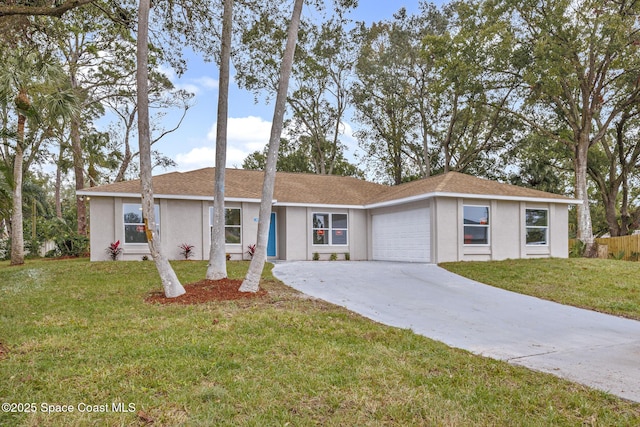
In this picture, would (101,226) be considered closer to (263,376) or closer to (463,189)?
(463,189)

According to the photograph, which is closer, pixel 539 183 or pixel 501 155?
pixel 539 183

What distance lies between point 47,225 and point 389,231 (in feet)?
52.7

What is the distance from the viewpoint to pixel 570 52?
1859 cm

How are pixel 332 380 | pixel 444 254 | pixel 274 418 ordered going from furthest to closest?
pixel 444 254 < pixel 332 380 < pixel 274 418

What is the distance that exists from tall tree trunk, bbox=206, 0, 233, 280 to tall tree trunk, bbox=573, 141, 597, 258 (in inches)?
681

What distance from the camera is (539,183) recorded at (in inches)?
1024

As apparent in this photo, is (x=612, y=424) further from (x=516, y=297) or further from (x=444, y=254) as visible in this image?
(x=444, y=254)

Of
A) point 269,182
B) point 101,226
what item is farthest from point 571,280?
point 101,226

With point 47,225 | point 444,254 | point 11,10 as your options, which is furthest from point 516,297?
point 47,225

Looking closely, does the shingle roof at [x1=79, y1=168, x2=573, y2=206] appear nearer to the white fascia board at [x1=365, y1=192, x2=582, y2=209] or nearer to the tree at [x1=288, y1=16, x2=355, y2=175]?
the white fascia board at [x1=365, y1=192, x2=582, y2=209]

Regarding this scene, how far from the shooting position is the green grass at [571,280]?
933cm

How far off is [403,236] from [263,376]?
1332cm

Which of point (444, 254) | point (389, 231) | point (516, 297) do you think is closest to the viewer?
point (516, 297)

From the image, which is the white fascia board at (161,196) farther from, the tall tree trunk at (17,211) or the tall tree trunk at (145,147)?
the tall tree trunk at (145,147)
